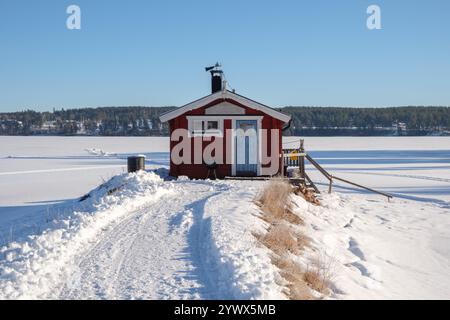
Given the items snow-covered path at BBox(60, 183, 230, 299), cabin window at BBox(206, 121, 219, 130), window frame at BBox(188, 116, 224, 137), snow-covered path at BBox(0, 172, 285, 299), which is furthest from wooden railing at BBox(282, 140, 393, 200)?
snow-covered path at BBox(60, 183, 230, 299)

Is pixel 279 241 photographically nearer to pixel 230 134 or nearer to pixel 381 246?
pixel 381 246

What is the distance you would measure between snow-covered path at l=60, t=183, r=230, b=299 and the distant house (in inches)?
325

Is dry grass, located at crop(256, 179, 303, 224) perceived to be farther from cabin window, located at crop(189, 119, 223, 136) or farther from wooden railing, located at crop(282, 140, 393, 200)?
cabin window, located at crop(189, 119, 223, 136)

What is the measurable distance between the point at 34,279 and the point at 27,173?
83.6 ft

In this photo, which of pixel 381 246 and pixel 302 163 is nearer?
pixel 381 246

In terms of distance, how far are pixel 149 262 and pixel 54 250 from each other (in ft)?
5.01

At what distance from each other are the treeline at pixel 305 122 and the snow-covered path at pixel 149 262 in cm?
10623

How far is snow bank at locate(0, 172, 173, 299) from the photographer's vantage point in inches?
239

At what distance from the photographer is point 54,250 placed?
7.49 m

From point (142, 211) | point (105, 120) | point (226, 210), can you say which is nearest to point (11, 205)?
point (142, 211)

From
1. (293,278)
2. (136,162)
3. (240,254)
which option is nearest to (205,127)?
(136,162)

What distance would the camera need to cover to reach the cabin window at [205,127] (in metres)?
18.8
